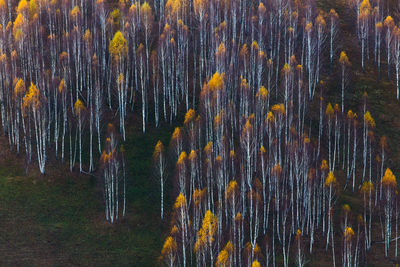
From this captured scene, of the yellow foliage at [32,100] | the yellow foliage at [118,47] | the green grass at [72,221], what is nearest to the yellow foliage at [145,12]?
the yellow foliage at [118,47]

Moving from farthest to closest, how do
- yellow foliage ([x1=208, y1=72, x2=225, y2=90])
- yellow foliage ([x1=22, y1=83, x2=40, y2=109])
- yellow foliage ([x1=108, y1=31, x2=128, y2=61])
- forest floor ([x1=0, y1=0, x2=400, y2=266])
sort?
yellow foliage ([x1=108, y1=31, x2=128, y2=61]) < yellow foliage ([x1=208, y1=72, x2=225, y2=90]) < yellow foliage ([x1=22, y1=83, x2=40, y2=109]) < forest floor ([x1=0, y1=0, x2=400, y2=266])

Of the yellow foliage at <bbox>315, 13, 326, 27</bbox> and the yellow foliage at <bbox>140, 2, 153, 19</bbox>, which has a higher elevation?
the yellow foliage at <bbox>140, 2, 153, 19</bbox>

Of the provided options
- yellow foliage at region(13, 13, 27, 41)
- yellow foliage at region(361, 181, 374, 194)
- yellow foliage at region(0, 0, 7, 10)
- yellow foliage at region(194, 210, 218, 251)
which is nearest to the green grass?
yellow foliage at region(194, 210, 218, 251)

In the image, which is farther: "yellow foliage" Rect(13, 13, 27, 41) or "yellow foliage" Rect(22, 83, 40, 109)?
"yellow foliage" Rect(13, 13, 27, 41)

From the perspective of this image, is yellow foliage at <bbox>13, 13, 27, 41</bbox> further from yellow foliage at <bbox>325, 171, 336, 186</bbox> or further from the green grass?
yellow foliage at <bbox>325, 171, 336, 186</bbox>

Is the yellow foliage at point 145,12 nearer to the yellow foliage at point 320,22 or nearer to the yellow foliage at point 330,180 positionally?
the yellow foliage at point 320,22

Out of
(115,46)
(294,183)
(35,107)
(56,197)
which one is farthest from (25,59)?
(294,183)

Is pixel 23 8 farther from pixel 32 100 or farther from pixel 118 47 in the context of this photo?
pixel 32 100
